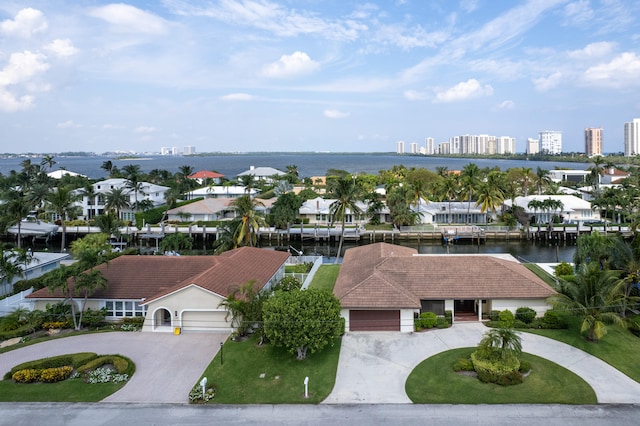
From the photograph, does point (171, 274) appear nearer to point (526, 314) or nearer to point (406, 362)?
point (406, 362)

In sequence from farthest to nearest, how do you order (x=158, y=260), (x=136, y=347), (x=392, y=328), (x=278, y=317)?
(x=158, y=260)
(x=392, y=328)
(x=136, y=347)
(x=278, y=317)

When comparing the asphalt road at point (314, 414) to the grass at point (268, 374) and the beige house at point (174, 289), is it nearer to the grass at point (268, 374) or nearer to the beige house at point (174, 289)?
the grass at point (268, 374)

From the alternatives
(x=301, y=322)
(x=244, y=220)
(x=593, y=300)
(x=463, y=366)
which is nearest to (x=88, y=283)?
(x=301, y=322)

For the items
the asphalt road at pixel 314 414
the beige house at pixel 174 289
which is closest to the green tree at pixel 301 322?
the asphalt road at pixel 314 414

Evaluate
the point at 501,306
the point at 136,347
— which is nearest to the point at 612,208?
the point at 501,306

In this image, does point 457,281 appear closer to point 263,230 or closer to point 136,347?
point 136,347
